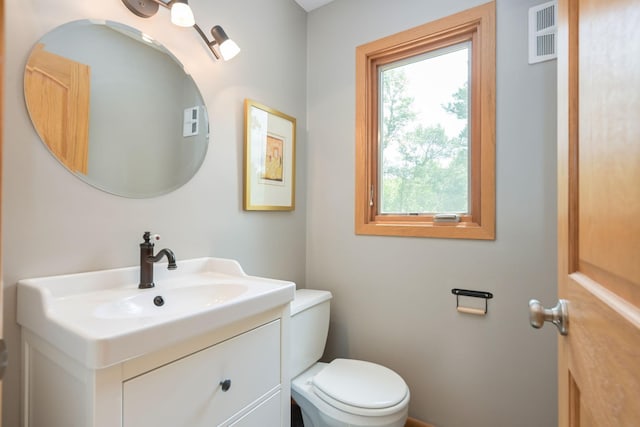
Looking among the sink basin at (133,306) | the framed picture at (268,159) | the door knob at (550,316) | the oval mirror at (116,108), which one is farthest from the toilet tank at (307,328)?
the door knob at (550,316)

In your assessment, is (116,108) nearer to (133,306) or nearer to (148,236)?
(148,236)

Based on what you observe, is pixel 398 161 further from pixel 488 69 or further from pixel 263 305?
pixel 263 305

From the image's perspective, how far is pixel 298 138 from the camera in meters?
1.89

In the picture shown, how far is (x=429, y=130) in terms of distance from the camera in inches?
64.6

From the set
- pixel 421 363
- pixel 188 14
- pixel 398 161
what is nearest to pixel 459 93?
pixel 398 161

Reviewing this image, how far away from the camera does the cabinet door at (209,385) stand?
69 centimetres

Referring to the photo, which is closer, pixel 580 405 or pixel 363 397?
pixel 580 405

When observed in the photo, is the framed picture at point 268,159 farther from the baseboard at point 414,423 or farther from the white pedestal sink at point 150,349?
the baseboard at point 414,423

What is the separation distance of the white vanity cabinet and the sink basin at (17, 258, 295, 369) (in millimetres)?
53

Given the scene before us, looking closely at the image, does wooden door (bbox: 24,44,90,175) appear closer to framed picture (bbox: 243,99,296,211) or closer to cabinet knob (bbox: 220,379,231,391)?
framed picture (bbox: 243,99,296,211)

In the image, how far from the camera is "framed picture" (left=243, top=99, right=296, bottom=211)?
152cm

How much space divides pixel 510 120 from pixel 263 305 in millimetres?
1309

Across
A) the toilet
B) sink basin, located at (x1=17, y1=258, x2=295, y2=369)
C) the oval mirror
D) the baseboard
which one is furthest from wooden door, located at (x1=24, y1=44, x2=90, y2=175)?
the baseboard

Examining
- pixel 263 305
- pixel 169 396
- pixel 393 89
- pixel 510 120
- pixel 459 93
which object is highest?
pixel 393 89
